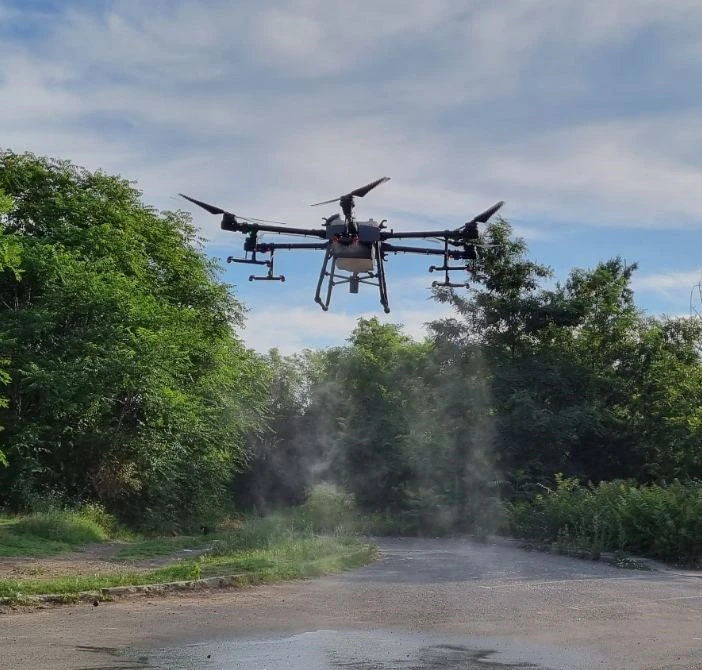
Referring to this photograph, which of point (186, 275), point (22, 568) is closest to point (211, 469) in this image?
point (186, 275)

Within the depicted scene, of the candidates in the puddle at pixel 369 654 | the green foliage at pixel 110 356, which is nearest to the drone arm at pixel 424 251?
the puddle at pixel 369 654

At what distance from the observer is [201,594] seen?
14.3m

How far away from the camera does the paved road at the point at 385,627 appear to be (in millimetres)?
9234

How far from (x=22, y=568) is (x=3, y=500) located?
1394 centimetres

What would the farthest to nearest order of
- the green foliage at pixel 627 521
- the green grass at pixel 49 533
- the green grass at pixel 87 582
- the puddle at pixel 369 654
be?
1. the green foliage at pixel 627 521
2. the green grass at pixel 49 533
3. the green grass at pixel 87 582
4. the puddle at pixel 369 654

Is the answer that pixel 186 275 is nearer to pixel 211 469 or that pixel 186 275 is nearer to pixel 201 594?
pixel 211 469

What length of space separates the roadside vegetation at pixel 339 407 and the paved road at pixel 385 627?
23.7 feet

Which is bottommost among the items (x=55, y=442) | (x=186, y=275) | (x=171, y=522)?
(x=171, y=522)

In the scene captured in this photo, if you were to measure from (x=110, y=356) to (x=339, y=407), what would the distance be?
2023 centimetres

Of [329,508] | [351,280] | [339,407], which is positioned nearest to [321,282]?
[351,280]

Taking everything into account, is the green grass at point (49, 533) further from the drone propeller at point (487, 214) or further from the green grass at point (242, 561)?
the drone propeller at point (487, 214)

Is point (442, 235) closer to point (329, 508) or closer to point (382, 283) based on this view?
point (382, 283)

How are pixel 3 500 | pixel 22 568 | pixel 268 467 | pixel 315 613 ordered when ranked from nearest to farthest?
1. pixel 315 613
2. pixel 22 568
3. pixel 3 500
4. pixel 268 467

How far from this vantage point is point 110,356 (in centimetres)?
3041
